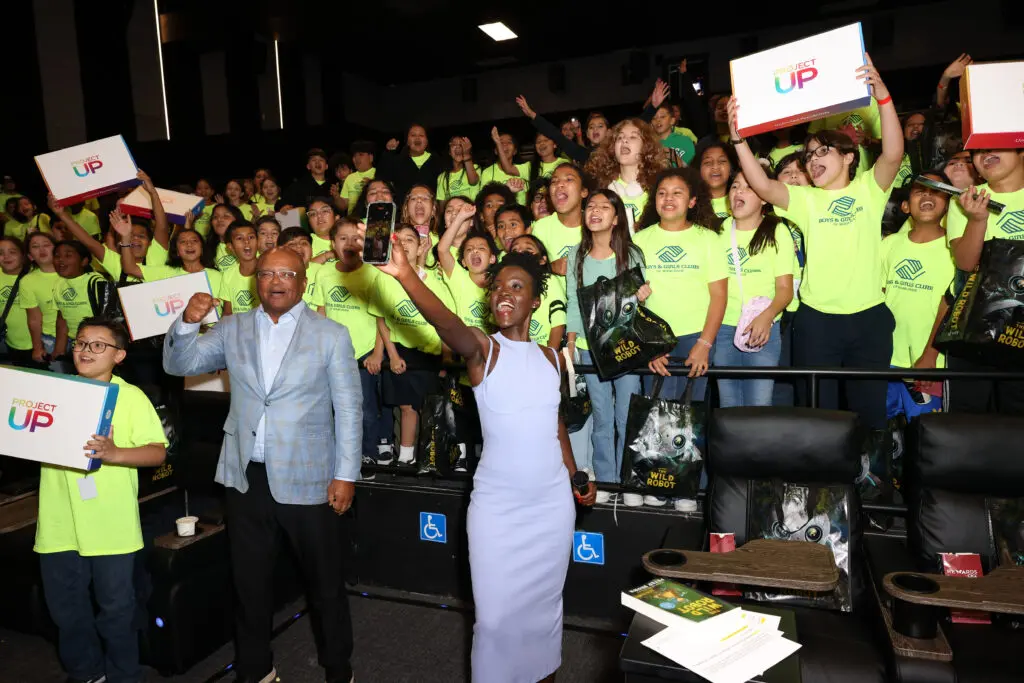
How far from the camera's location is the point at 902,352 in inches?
154

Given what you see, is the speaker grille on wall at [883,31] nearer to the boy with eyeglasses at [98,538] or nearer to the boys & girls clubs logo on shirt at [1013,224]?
the boys & girls clubs logo on shirt at [1013,224]

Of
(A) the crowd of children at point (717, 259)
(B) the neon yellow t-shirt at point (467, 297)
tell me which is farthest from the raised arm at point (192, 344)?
(B) the neon yellow t-shirt at point (467, 297)

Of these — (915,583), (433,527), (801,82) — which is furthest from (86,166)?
(915,583)

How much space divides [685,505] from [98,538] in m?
2.74

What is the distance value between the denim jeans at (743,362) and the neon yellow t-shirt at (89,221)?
769cm

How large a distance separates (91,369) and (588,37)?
424 inches

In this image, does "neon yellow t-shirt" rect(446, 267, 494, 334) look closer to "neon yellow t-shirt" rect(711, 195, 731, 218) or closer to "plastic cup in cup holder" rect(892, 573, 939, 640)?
"neon yellow t-shirt" rect(711, 195, 731, 218)

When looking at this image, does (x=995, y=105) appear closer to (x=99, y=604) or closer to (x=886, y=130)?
(x=886, y=130)

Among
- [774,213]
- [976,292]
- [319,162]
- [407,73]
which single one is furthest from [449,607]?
[407,73]

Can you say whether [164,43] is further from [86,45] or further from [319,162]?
[319,162]

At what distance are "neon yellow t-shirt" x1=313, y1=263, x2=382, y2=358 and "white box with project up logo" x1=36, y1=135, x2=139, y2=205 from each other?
2175 millimetres

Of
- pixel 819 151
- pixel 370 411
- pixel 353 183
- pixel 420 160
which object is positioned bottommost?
pixel 370 411

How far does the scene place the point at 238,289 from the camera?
5270 mm

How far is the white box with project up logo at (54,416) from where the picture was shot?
2.91m
